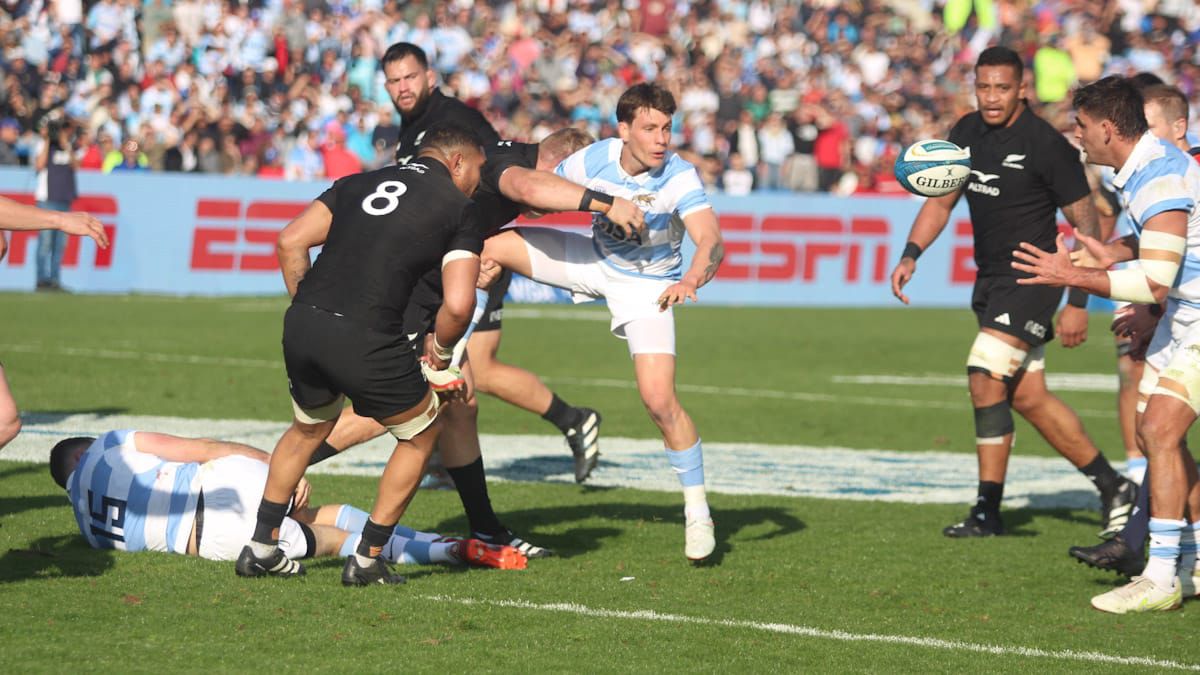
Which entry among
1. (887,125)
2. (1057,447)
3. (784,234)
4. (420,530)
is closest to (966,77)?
(887,125)

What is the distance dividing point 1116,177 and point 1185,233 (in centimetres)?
44

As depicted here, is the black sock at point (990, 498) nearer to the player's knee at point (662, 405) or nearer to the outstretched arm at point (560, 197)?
the player's knee at point (662, 405)

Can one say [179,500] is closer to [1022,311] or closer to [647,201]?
[647,201]

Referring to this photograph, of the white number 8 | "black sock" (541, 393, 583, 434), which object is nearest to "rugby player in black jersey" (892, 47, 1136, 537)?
"black sock" (541, 393, 583, 434)

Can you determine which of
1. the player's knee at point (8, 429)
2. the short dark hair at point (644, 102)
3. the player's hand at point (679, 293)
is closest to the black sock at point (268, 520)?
the player's knee at point (8, 429)

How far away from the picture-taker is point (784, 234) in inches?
877

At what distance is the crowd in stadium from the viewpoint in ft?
76.3

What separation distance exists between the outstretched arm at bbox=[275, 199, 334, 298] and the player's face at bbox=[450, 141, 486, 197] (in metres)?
0.56

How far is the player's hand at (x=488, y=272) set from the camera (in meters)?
8.15

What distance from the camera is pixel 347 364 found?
6156 mm

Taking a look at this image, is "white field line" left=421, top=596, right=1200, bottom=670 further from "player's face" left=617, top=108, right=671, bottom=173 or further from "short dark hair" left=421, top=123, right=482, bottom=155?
"player's face" left=617, top=108, right=671, bottom=173

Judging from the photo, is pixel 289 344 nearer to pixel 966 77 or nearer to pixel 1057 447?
pixel 1057 447

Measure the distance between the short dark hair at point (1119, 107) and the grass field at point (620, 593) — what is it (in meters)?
2.09

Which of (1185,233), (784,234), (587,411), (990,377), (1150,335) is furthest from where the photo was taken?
(784,234)
